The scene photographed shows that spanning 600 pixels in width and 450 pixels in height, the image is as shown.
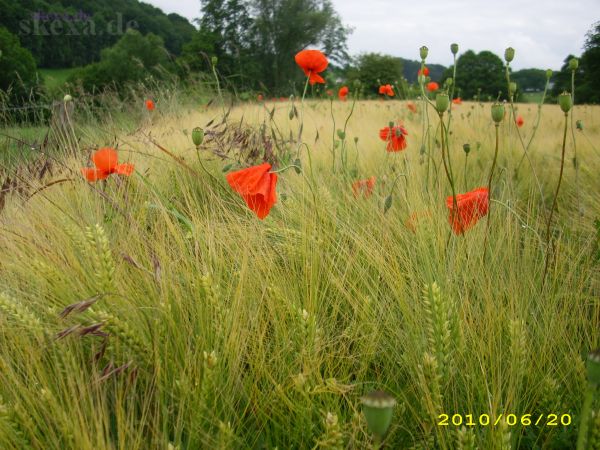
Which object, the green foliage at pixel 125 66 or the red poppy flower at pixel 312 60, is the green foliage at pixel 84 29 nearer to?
the green foliage at pixel 125 66

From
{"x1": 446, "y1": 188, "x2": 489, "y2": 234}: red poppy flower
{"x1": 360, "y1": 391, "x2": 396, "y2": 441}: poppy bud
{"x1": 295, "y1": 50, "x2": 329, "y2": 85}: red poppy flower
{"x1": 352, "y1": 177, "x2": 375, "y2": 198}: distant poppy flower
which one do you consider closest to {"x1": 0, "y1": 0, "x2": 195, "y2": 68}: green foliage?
{"x1": 295, "y1": 50, "x2": 329, "y2": 85}: red poppy flower

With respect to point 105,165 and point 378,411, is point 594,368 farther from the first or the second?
point 105,165

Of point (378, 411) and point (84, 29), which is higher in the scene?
point (84, 29)

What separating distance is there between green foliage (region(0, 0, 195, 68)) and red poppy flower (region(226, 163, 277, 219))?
20584 mm

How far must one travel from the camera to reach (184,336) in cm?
84

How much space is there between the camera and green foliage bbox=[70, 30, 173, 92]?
10.6 m

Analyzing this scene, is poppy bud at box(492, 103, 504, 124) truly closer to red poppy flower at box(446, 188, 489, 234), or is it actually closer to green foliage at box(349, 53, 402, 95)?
red poppy flower at box(446, 188, 489, 234)

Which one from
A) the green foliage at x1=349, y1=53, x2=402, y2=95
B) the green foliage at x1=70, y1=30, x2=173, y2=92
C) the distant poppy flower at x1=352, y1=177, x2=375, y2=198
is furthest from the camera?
the green foliage at x1=349, y1=53, x2=402, y2=95

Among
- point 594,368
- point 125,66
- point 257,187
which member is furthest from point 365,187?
point 125,66

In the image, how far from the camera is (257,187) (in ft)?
3.64

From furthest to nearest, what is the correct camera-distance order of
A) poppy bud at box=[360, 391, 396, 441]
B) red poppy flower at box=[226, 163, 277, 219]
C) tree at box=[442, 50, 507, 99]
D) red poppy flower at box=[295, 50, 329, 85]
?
tree at box=[442, 50, 507, 99]
red poppy flower at box=[295, 50, 329, 85]
red poppy flower at box=[226, 163, 277, 219]
poppy bud at box=[360, 391, 396, 441]

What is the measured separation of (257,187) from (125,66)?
12408 millimetres

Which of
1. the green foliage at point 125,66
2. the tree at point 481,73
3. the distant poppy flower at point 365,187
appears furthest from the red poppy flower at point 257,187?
the tree at point 481,73

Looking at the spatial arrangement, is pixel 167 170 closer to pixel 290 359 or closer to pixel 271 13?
pixel 290 359
